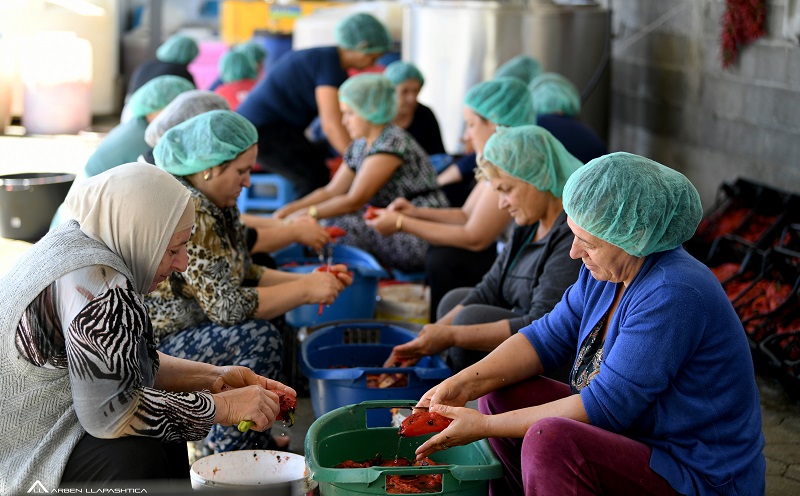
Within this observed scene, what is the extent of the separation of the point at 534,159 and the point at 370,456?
1.20 meters

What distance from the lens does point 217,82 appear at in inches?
338

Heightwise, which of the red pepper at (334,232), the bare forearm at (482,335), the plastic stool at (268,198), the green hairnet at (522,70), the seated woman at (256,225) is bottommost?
the plastic stool at (268,198)

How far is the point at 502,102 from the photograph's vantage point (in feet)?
14.8

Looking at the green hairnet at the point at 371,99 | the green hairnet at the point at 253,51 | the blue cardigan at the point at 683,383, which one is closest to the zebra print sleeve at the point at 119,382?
the blue cardigan at the point at 683,383

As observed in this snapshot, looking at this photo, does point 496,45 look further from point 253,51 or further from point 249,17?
point 249,17

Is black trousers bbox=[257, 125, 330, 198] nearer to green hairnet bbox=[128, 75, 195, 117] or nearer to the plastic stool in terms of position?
the plastic stool

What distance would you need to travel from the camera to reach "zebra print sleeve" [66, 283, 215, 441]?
86.9 inches

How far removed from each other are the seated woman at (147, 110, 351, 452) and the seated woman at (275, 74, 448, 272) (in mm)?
1465

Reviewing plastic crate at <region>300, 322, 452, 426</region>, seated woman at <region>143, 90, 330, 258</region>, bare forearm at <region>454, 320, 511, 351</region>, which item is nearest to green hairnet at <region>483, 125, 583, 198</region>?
bare forearm at <region>454, 320, 511, 351</region>

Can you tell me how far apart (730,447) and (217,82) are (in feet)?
22.9

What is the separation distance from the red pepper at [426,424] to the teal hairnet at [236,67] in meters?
5.76

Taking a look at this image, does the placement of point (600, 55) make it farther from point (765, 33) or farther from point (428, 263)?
point (428, 263)

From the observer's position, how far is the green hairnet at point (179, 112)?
12.7 ft

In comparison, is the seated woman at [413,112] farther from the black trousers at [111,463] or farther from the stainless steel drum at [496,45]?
the black trousers at [111,463]
